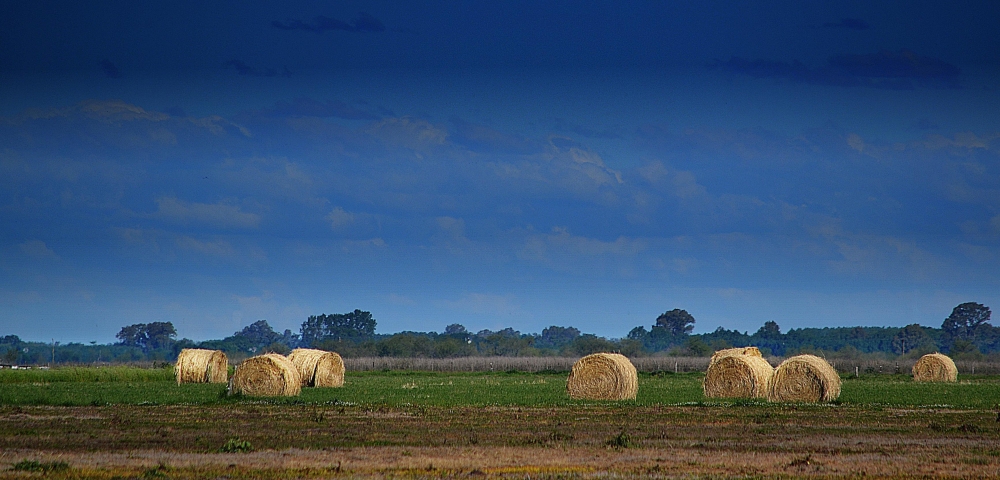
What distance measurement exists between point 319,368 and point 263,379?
8.95 m

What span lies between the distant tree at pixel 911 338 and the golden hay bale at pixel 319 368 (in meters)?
158

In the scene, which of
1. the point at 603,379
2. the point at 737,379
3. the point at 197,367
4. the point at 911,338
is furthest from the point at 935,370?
the point at 911,338

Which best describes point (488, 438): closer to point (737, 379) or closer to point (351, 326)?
point (737, 379)

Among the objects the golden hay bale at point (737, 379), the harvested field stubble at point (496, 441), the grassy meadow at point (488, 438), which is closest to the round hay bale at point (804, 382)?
the grassy meadow at point (488, 438)

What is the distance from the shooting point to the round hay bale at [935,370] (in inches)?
2343

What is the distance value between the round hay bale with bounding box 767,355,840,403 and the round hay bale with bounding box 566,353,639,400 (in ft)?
15.7

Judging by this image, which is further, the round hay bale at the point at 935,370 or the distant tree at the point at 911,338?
the distant tree at the point at 911,338

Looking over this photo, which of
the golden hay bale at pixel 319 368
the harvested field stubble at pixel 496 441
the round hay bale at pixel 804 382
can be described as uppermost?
the golden hay bale at pixel 319 368

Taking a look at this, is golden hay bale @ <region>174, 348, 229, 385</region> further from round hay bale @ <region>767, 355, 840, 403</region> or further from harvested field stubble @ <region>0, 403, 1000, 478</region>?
round hay bale @ <region>767, 355, 840, 403</region>

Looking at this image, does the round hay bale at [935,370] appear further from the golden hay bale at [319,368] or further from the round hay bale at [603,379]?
the golden hay bale at [319,368]

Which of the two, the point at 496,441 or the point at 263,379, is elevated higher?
the point at 263,379

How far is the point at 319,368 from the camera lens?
4653 centimetres

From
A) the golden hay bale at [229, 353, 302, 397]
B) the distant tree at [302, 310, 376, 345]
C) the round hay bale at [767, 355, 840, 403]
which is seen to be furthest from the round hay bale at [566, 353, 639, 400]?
the distant tree at [302, 310, 376, 345]

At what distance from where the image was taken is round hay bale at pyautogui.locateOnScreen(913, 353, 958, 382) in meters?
59.5
